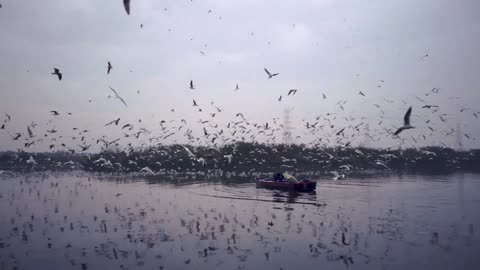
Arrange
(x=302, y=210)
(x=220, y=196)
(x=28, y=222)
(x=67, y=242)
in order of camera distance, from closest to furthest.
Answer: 1. (x=67, y=242)
2. (x=28, y=222)
3. (x=302, y=210)
4. (x=220, y=196)

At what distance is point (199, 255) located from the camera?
41.7 feet

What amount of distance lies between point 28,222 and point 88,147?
19680mm

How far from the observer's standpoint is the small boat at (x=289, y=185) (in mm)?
31750

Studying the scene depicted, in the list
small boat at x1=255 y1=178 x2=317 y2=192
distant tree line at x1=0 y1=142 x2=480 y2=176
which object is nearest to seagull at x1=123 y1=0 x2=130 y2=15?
small boat at x1=255 y1=178 x2=317 y2=192

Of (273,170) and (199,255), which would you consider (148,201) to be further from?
(273,170)

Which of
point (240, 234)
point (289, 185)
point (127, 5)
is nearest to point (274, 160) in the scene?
point (289, 185)

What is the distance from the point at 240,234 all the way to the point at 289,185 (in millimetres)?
18529

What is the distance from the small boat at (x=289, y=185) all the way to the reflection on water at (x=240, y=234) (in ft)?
16.2

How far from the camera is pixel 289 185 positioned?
110 feet

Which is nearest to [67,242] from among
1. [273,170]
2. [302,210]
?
[302,210]

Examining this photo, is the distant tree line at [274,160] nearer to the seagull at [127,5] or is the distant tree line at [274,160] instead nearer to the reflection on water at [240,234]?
the reflection on water at [240,234]

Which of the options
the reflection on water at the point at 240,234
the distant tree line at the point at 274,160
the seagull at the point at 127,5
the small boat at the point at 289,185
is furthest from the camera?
the distant tree line at the point at 274,160

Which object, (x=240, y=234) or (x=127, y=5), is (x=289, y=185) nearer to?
(x=240, y=234)

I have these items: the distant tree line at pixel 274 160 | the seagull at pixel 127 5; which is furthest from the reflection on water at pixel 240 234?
the distant tree line at pixel 274 160
